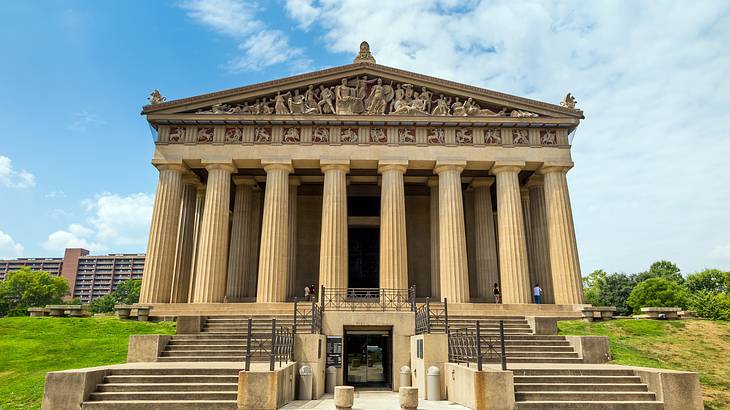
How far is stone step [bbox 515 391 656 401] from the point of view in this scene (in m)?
12.1

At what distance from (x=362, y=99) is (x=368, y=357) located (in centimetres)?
1643

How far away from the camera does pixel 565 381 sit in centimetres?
1300

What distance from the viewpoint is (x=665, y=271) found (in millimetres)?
76438

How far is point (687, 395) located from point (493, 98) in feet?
69.5

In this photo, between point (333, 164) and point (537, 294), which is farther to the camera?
point (333, 164)

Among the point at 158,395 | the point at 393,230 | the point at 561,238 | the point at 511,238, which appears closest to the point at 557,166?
the point at 561,238

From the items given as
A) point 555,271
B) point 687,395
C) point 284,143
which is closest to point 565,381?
point 687,395

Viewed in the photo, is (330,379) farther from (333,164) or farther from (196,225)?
(196,225)

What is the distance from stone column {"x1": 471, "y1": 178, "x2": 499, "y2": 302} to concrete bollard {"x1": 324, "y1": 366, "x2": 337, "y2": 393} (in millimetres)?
16914

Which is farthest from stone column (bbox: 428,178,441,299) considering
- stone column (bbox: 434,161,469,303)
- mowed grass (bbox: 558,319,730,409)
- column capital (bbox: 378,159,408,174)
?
mowed grass (bbox: 558,319,730,409)

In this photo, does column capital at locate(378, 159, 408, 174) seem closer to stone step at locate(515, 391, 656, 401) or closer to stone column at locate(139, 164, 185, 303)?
stone column at locate(139, 164, 185, 303)

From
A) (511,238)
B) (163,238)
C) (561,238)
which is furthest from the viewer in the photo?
(561,238)

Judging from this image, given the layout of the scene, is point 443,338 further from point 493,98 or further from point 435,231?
point 493,98

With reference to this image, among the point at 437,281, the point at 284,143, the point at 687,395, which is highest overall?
the point at 284,143
